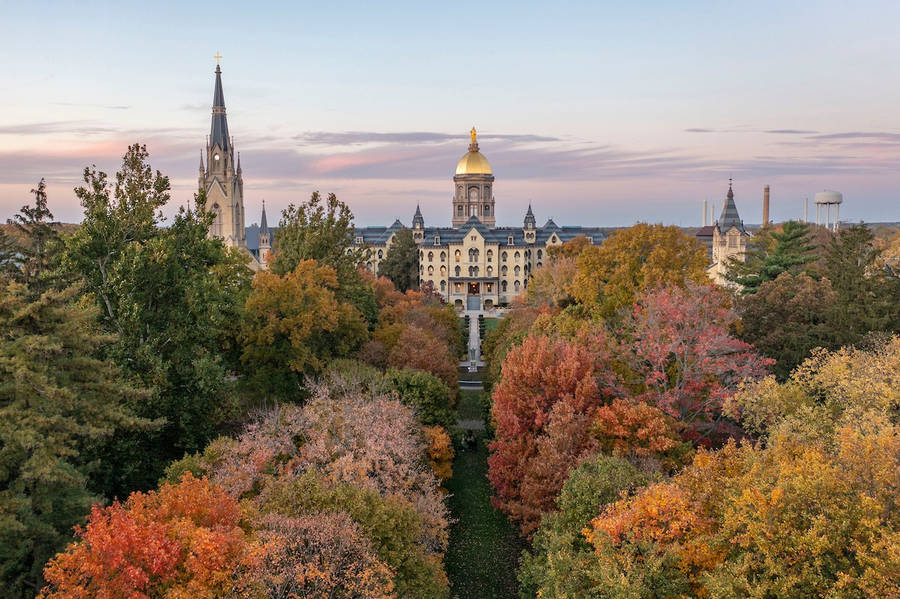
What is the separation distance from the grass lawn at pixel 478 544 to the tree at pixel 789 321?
1411 cm

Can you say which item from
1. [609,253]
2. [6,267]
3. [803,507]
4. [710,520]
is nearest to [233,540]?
[710,520]

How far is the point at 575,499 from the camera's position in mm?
17656

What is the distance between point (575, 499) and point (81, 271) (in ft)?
61.9

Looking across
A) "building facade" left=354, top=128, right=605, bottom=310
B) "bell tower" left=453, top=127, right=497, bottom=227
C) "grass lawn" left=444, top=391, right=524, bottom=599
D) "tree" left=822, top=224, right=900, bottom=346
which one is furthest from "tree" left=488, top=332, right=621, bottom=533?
"bell tower" left=453, top=127, right=497, bottom=227

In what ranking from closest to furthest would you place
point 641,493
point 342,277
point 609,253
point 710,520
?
point 710,520 → point 641,493 → point 609,253 → point 342,277

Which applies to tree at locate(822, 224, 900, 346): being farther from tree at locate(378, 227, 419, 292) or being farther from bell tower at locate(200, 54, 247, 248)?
bell tower at locate(200, 54, 247, 248)

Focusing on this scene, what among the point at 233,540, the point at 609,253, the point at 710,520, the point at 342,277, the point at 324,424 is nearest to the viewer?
the point at 233,540

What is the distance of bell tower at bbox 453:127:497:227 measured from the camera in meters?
110

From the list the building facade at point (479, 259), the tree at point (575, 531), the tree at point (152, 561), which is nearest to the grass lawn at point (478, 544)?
the tree at point (575, 531)

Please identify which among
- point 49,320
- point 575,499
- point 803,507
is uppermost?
point 49,320

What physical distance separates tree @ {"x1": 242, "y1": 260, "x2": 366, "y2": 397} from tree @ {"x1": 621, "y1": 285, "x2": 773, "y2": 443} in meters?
14.4

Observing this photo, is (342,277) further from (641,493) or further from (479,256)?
(479,256)

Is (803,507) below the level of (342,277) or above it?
below

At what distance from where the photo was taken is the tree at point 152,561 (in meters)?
12.2
